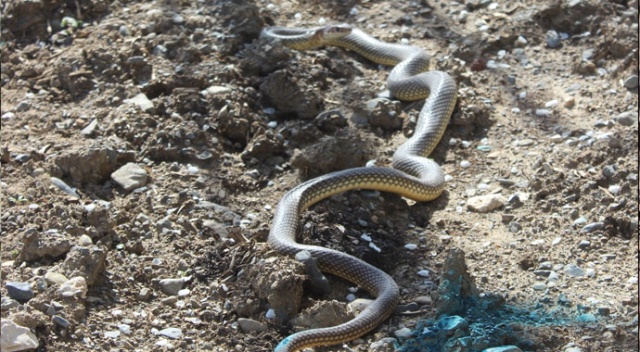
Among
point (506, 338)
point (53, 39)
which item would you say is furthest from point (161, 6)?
point (506, 338)

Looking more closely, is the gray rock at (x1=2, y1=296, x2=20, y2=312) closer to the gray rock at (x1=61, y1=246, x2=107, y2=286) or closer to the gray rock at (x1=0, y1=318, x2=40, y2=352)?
the gray rock at (x1=0, y1=318, x2=40, y2=352)

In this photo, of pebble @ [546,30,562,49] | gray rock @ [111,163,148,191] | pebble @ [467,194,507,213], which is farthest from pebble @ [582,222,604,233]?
gray rock @ [111,163,148,191]

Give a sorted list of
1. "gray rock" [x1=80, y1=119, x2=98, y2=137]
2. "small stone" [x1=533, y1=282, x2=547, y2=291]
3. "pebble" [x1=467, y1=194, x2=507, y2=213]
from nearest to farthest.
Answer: "small stone" [x1=533, y1=282, x2=547, y2=291] → "pebble" [x1=467, y1=194, x2=507, y2=213] → "gray rock" [x1=80, y1=119, x2=98, y2=137]

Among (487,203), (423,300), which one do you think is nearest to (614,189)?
(487,203)

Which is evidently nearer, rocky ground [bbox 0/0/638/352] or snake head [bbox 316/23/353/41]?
rocky ground [bbox 0/0/638/352]

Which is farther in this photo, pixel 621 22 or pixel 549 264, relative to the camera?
pixel 621 22

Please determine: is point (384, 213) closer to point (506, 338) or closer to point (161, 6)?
point (506, 338)
